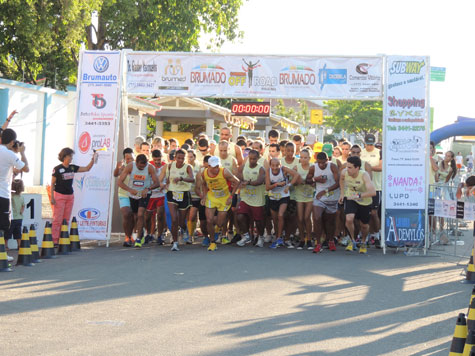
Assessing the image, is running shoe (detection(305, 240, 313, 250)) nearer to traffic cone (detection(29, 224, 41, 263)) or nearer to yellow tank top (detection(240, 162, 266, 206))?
yellow tank top (detection(240, 162, 266, 206))

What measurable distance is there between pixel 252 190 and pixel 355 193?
2096 millimetres

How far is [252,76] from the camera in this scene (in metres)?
14.7

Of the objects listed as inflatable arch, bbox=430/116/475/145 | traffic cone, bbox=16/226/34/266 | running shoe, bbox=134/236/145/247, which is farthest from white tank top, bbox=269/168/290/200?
inflatable arch, bbox=430/116/475/145

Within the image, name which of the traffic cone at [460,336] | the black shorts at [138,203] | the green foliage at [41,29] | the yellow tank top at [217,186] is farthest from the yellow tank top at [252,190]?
the green foliage at [41,29]

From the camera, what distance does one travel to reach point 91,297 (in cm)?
884

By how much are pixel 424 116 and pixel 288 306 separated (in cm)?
Answer: 698

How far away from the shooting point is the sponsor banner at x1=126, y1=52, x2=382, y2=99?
1458 centimetres

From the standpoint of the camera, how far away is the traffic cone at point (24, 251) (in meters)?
11.4

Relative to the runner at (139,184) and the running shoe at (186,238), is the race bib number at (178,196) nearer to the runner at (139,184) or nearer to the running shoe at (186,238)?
the runner at (139,184)

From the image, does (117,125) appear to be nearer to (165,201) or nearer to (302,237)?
(165,201)

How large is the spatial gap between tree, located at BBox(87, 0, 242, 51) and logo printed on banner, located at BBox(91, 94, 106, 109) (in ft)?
50.9

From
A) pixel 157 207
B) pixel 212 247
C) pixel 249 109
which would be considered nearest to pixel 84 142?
pixel 157 207

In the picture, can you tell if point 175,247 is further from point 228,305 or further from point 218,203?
point 228,305

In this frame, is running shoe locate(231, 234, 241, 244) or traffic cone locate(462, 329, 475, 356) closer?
traffic cone locate(462, 329, 475, 356)
